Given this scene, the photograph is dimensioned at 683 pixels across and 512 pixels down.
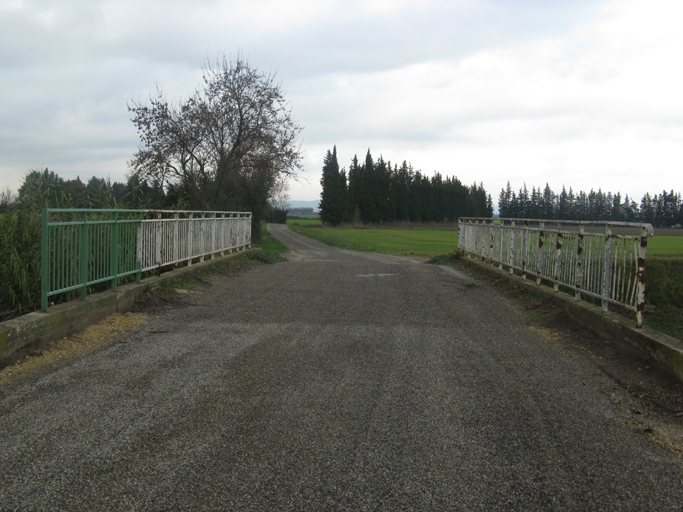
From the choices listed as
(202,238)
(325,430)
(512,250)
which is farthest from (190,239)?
(325,430)

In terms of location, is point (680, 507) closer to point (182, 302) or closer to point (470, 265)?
point (182, 302)

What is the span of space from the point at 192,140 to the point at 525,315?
61.6 ft

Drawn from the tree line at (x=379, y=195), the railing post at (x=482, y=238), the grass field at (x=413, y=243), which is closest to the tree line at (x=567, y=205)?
the tree line at (x=379, y=195)

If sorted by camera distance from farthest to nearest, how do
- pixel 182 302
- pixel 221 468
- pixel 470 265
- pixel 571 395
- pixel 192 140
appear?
1. pixel 192 140
2. pixel 470 265
3. pixel 182 302
4. pixel 571 395
5. pixel 221 468

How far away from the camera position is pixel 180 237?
11.4 meters

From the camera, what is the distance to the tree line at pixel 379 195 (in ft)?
314

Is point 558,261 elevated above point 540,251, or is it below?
below

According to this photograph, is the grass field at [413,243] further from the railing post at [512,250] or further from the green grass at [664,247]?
the railing post at [512,250]

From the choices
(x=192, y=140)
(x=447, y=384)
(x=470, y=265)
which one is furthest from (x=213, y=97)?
(x=447, y=384)

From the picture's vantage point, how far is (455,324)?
24.4 ft

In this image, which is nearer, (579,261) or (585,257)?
(585,257)

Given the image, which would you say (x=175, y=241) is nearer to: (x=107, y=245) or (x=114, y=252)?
(x=114, y=252)

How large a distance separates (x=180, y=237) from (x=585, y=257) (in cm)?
830

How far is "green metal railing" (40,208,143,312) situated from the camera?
598 centimetres
